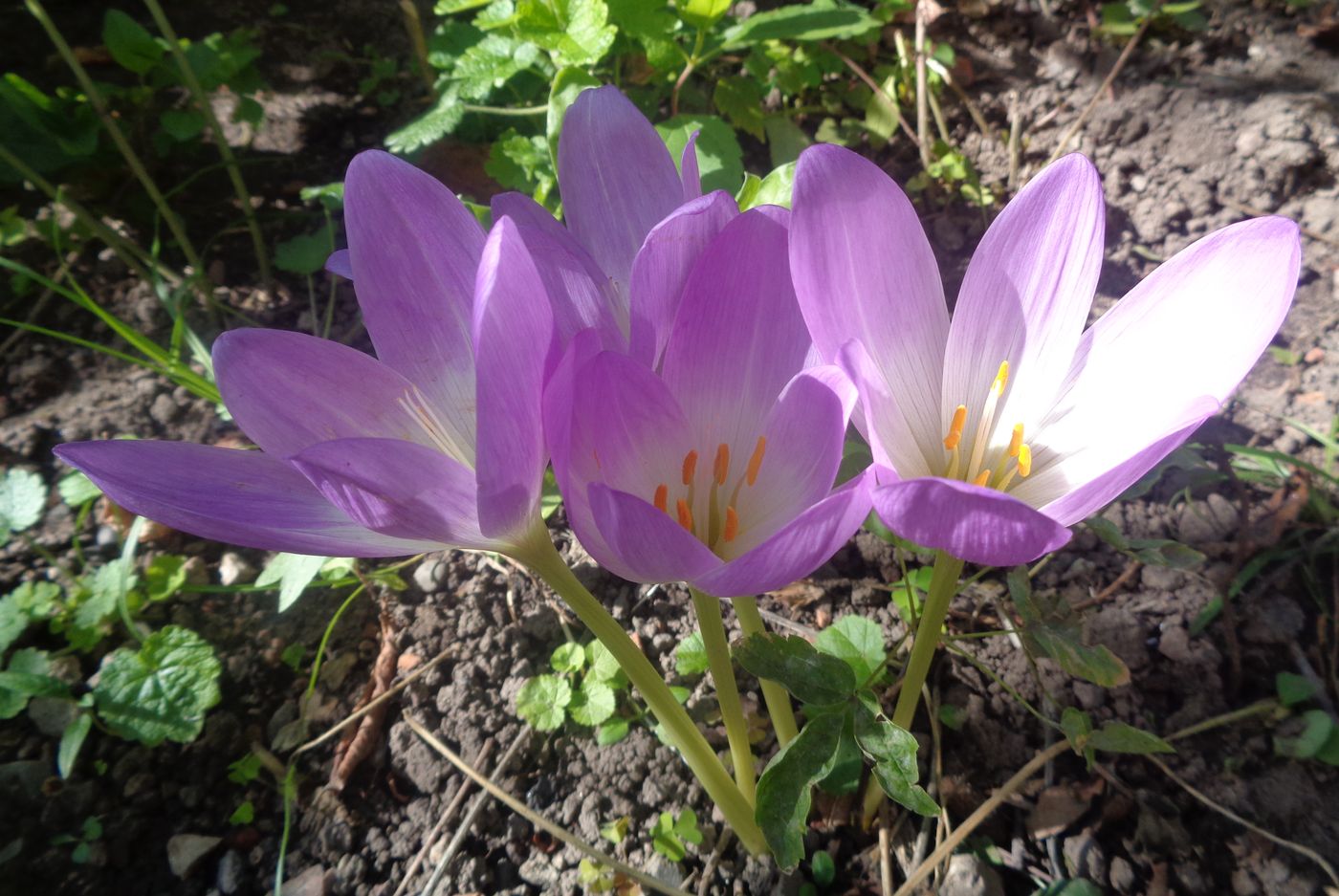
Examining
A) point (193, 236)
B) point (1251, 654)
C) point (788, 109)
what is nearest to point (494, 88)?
point (788, 109)

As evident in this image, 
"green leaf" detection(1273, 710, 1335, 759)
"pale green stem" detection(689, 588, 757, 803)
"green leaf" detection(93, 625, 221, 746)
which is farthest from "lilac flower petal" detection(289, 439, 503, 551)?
"green leaf" detection(1273, 710, 1335, 759)

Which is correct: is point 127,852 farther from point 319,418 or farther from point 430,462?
point 430,462

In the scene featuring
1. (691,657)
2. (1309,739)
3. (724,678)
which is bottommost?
(1309,739)

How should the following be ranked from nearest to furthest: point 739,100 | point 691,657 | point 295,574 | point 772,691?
point 772,691 → point 691,657 → point 295,574 → point 739,100

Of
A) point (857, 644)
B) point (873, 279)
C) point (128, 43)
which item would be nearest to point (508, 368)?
point (873, 279)

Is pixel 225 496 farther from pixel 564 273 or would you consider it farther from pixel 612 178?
pixel 612 178

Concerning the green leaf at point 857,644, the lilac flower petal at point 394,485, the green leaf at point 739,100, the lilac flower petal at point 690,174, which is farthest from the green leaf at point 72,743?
the green leaf at point 739,100

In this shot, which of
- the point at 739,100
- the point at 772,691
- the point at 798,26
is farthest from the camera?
the point at 739,100
